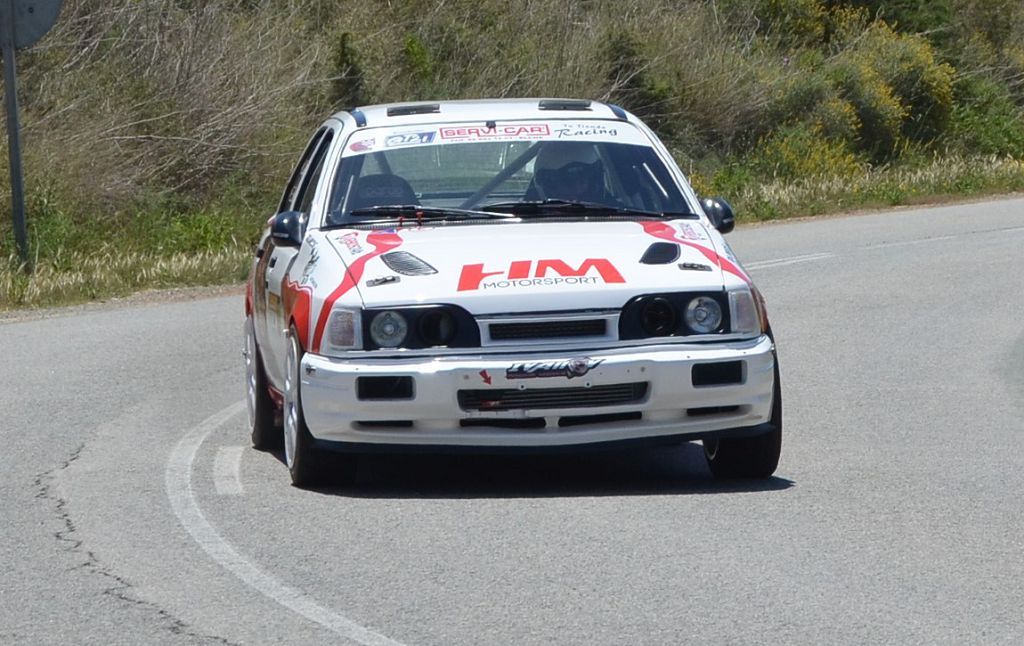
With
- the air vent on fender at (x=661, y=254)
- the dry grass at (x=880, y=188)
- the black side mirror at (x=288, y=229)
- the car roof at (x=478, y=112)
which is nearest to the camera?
the air vent on fender at (x=661, y=254)

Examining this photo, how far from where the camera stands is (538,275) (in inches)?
299

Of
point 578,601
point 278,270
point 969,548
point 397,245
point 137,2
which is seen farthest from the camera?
point 137,2

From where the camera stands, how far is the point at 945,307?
1530 centimetres

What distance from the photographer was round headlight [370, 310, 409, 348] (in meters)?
7.54

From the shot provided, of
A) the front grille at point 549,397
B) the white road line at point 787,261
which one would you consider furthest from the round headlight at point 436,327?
the white road line at point 787,261

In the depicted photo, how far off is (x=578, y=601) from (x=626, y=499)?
1764 millimetres

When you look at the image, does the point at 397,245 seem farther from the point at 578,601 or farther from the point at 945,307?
the point at 945,307

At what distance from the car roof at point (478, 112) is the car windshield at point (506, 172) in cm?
9

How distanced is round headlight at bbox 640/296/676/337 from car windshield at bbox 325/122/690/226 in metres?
1.14

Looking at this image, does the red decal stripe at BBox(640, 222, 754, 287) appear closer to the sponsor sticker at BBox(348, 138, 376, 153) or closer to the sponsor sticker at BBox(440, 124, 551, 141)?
the sponsor sticker at BBox(440, 124, 551, 141)

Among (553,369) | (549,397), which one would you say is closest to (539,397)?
(549,397)

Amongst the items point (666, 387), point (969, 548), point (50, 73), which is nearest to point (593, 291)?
point (666, 387)

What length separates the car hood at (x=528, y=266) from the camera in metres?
7.51

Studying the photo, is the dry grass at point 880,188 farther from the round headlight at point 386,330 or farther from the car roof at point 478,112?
the round headlight at point 386,330
